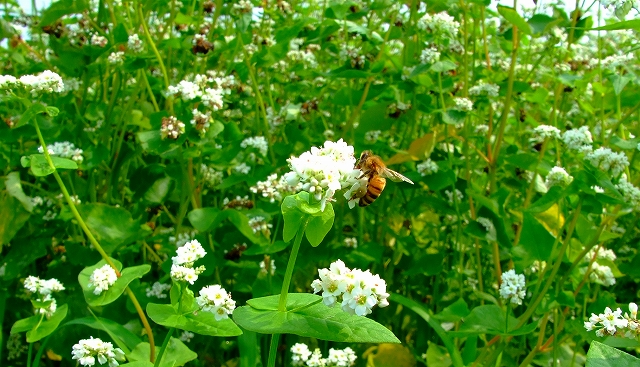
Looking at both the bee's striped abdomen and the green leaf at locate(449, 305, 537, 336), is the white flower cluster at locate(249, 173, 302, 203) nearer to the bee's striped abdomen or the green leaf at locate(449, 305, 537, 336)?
the bee's striped abdomen

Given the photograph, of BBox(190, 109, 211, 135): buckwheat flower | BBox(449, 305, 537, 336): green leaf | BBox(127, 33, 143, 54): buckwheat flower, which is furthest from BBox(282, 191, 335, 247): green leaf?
BBox(127, 33, 143, 54): buckwheat flower

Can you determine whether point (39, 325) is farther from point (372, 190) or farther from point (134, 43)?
point (134, 43)

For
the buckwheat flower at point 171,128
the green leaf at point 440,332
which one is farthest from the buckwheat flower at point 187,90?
the green leaf at point 440,332

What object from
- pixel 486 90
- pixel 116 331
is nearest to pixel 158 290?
pixel 116 331

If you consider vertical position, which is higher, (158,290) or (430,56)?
(430,56)

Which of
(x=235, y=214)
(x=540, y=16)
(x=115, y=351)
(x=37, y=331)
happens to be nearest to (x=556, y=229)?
(x=540, y=16)

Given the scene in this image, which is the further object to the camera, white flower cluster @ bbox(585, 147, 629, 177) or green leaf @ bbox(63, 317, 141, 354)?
white flower cluster @ bbox(585, 147, 629, 177)

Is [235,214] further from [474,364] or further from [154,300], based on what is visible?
[474,364]
